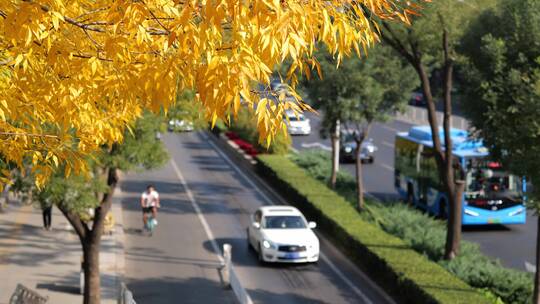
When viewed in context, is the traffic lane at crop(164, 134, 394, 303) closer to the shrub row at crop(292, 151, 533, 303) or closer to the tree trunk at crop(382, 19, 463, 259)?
the shrub row at crop(292, 151, 533, 303)

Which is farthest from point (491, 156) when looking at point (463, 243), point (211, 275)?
point (211, 275)

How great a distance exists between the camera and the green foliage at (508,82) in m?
15.0

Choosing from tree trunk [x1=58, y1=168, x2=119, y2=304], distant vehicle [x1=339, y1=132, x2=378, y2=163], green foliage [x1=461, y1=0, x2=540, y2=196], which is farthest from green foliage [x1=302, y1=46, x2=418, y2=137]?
distant vehicle [x1=339, y1=132, x2=378, y2=163]

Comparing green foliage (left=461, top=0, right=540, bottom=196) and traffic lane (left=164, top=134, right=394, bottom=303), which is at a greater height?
green foliage (left=461, top=0, right=540, bottom=196)

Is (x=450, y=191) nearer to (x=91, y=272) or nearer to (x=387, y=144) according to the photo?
(x=91, y=272)

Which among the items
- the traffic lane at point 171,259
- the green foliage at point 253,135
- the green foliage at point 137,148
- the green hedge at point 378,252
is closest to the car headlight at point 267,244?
the traffic lane at point 171,259

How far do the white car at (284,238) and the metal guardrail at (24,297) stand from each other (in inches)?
260

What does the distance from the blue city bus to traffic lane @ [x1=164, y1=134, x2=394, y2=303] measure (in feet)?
17.5

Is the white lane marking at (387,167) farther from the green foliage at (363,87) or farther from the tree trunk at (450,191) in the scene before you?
the tree trunk at (450,191)

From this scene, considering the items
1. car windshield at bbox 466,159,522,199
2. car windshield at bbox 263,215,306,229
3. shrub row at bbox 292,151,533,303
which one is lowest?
shrub row at bbox 292,151,533,303

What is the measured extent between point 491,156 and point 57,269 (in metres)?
10.9

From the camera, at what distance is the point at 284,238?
73.0 feet

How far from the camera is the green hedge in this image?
17.4 metres

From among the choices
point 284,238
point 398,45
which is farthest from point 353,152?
point 398,45
